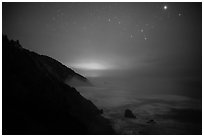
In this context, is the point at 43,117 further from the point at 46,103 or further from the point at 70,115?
the point at 70,115

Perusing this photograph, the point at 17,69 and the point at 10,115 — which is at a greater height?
the point at 17,69

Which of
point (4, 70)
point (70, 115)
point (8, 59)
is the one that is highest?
point (8, 59)

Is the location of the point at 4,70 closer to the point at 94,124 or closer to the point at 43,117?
the point at 43,117

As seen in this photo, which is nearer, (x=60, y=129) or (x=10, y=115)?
(x=10, y=115)

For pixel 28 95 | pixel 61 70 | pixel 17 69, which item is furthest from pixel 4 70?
pixel 61 70

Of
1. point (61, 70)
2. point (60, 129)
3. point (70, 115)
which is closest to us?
point (60, 129)

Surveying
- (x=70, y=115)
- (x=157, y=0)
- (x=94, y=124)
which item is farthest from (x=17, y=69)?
(x=157, y=0)

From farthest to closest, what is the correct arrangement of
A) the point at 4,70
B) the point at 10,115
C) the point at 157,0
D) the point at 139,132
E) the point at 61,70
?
the point at 61,70
the point at 139,132
the point at 4,70
the point at 10,115
the point at 157,0

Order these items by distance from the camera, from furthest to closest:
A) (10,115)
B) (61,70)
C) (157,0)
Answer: (61,70) → (10,115) → (157,0)

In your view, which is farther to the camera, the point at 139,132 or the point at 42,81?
the point at 139,132
